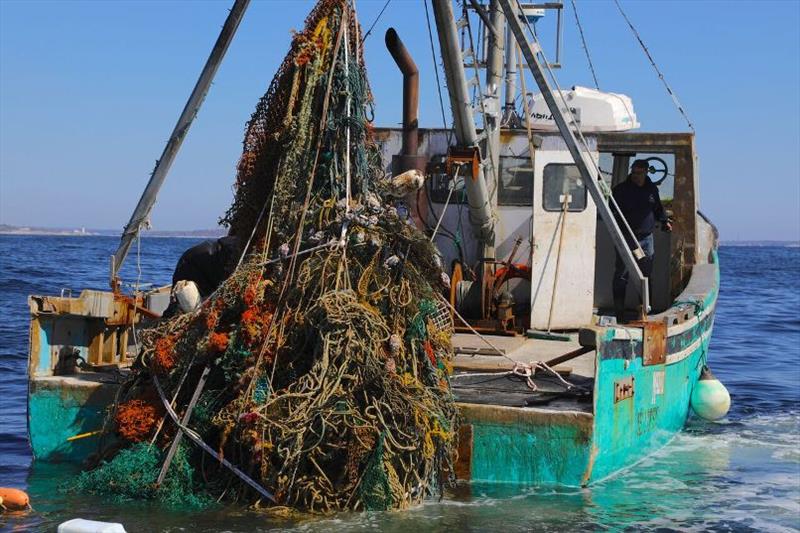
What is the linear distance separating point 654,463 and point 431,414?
3.59 m

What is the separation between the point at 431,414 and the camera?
7668mm

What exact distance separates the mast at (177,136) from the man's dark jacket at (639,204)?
18.0ft

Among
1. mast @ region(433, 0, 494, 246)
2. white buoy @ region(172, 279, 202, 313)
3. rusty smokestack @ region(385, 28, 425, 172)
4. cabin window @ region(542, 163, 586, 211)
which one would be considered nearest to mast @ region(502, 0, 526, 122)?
rusty smokestack @ region(385, 28, 425, 172)

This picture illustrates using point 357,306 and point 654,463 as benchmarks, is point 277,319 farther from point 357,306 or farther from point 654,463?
point 654,463

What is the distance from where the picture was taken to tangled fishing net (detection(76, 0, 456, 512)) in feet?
24.5

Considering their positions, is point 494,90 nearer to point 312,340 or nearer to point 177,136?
point 177,136

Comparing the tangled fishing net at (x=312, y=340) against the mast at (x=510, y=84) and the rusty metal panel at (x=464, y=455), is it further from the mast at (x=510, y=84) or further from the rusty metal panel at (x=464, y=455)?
the mast at (x=510, y=84)

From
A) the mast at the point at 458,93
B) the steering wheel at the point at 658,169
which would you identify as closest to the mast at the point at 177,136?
the mast at the point at 458,93

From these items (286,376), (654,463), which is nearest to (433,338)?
(286,376)

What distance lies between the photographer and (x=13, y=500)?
7703 millimetres

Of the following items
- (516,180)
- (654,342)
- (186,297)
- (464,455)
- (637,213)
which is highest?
(516,180)

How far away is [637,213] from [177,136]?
5693 millimetres

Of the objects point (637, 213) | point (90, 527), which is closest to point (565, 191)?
point (637, 213)

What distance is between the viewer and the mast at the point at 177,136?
352 inches
